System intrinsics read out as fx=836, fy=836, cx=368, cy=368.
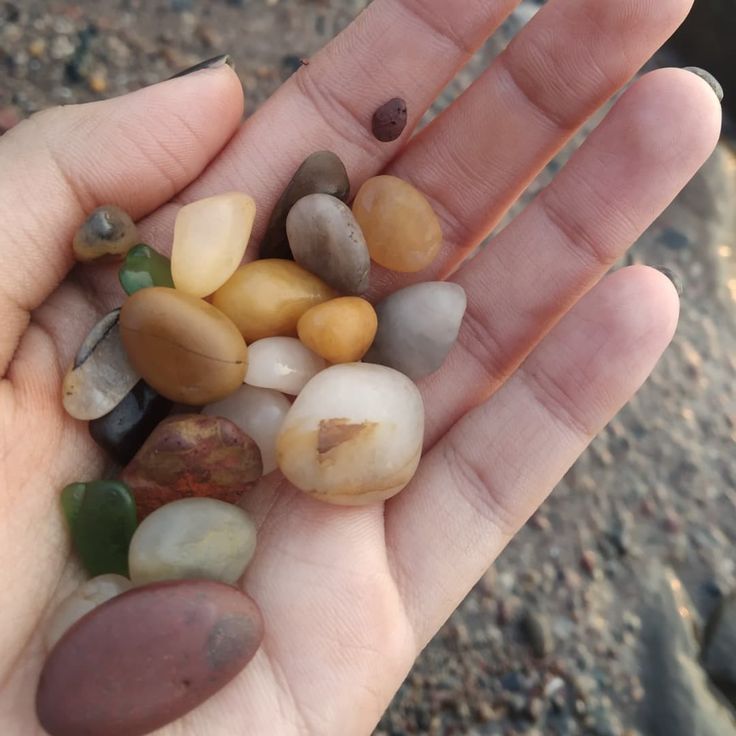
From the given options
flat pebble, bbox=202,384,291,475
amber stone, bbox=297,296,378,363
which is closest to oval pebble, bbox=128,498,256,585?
flat pebble, bbox=202,384,291,475

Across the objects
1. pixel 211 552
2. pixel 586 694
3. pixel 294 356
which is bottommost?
pixel 586 694

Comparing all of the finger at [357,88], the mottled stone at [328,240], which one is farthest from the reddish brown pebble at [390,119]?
the mottled stone at [328,240]

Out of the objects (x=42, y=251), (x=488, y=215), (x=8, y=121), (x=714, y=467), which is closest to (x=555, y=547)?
(x=714, y=467)

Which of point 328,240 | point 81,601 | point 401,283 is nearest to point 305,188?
point 328,240

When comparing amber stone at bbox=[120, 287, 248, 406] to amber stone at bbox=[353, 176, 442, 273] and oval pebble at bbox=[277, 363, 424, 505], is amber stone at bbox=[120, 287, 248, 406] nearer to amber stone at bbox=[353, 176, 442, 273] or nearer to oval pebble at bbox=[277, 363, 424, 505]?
oval pebble at bbox=[277, 363, 424, 505]

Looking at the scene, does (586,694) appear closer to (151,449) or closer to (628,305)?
(628,305)

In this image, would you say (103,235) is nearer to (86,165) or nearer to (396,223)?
(86,165)
